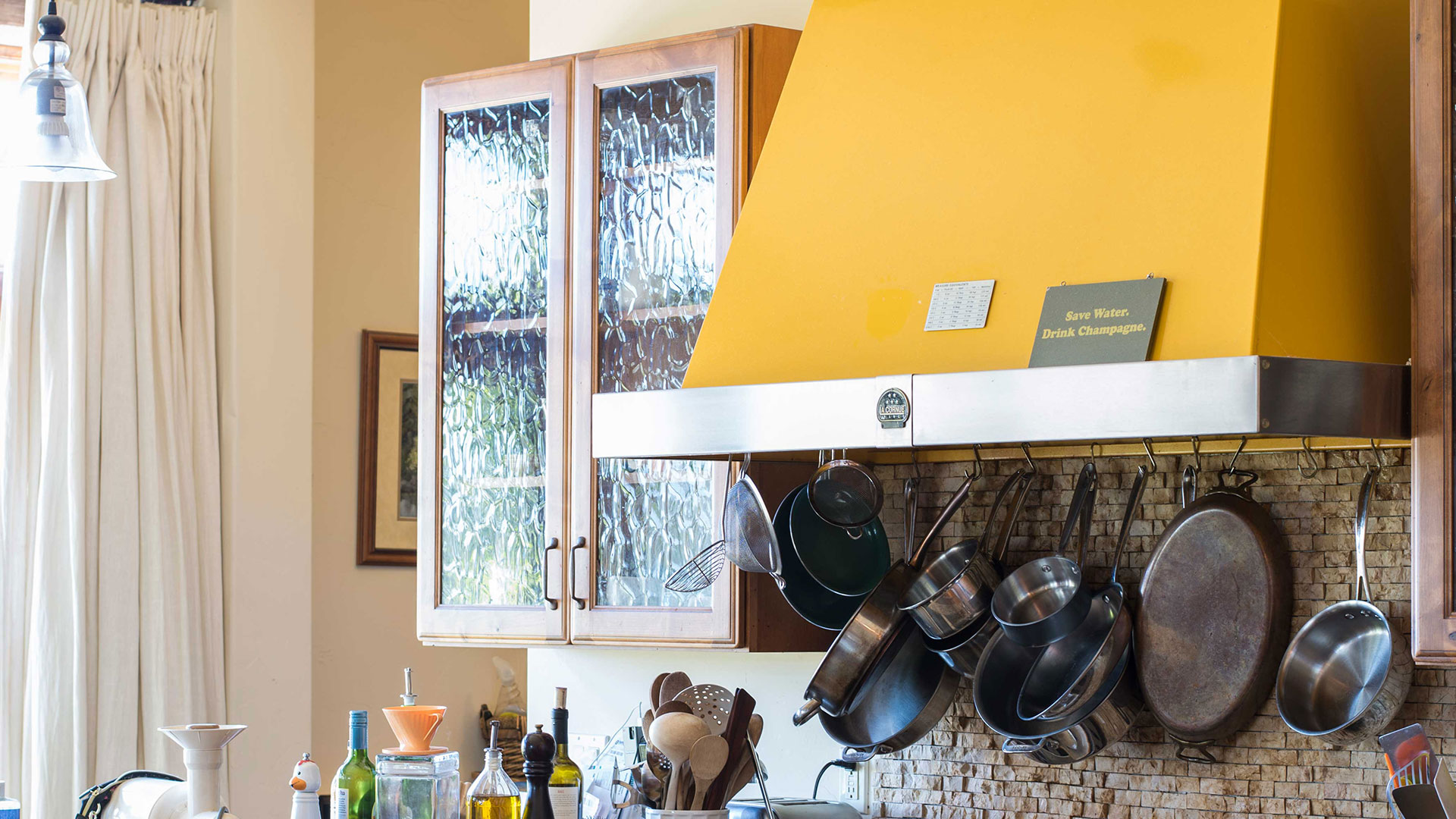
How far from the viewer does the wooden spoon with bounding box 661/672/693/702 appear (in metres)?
2.65

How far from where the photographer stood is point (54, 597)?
11.3ft

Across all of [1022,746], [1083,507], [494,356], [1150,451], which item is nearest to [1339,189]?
→ [1150,451]

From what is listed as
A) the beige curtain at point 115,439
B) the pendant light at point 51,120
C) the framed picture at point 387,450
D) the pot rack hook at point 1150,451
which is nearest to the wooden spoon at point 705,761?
the pot rack hook at point 1150,451

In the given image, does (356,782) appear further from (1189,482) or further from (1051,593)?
(1189,482)

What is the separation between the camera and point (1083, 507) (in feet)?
7.70

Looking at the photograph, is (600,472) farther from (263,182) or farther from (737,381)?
(263,182)

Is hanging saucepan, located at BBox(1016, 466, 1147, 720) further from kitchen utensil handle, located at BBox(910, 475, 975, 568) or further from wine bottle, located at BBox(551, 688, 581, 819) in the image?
wine bottle, located at BBox(551, 688, 581, 819)

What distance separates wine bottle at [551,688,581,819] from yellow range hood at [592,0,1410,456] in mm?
521

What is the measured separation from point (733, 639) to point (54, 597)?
1.87 meters

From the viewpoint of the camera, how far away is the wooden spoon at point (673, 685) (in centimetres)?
265

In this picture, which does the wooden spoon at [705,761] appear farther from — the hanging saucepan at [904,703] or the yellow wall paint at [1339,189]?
the yellow wall paint at [1339,189]

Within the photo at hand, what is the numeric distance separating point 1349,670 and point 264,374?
2735mm

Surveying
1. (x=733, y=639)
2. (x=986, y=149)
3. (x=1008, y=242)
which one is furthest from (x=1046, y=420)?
(x=733, y=639)

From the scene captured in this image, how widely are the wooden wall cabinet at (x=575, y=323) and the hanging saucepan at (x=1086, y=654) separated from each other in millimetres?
447
